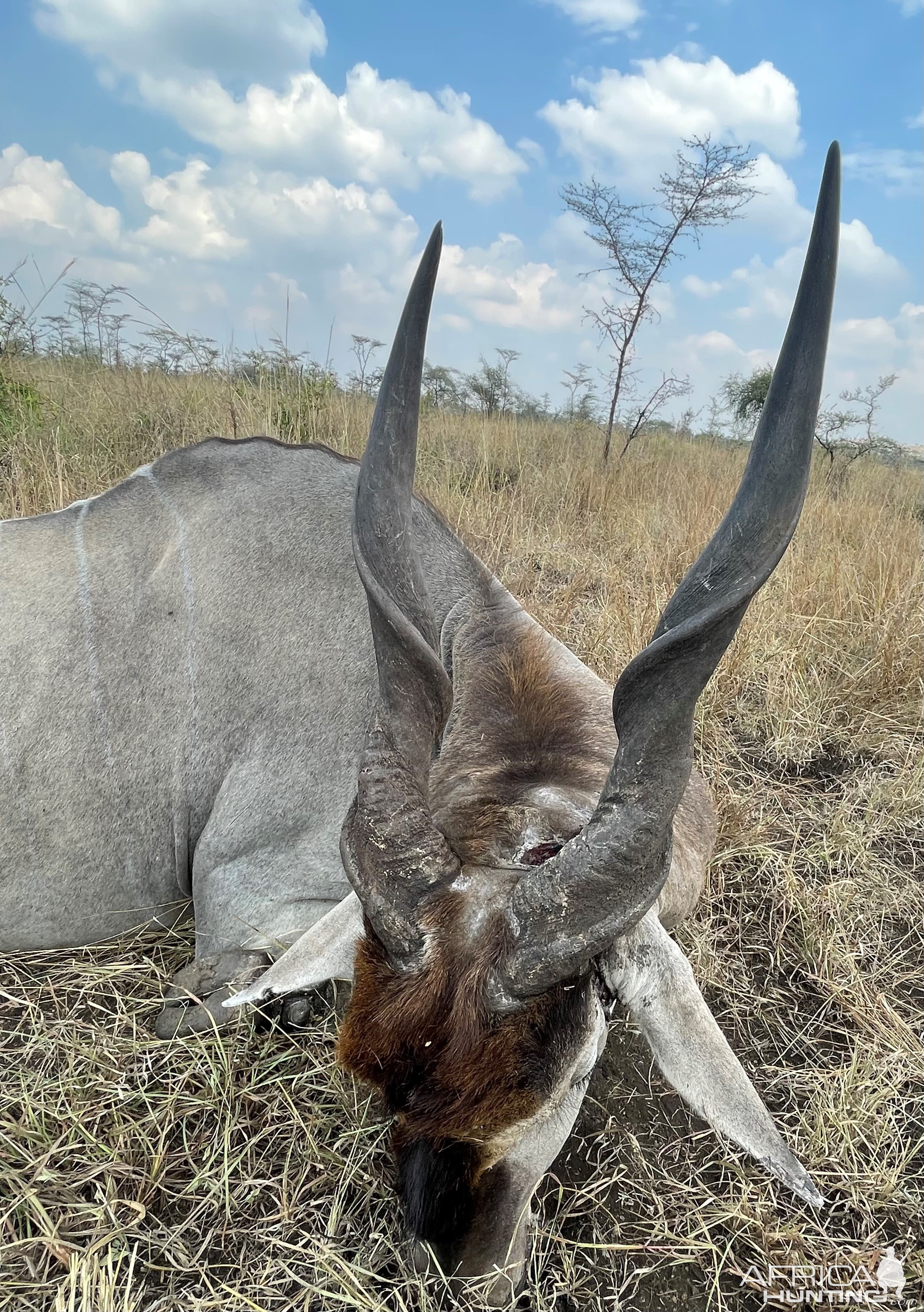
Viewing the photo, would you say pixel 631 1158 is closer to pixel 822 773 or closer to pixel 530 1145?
pixel 530 1145

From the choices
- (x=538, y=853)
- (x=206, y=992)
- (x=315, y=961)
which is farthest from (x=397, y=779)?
(x=206, y=992)

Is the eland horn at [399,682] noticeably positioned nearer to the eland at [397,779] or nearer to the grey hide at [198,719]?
the eland at [397,779]

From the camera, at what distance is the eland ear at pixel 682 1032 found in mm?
1880

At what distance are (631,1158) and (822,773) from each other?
261cm

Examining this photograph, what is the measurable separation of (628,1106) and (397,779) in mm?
1372

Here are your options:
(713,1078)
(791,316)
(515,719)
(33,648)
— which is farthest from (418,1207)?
(33,648)

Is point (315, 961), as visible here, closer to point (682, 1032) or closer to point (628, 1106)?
point (682, 1032)

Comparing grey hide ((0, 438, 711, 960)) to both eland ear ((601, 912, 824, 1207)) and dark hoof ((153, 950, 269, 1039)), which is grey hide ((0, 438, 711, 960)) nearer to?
dark hoof ((153, 950, 269, 1039))

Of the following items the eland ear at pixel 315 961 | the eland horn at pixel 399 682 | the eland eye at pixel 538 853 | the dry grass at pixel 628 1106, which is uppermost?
the eland horn at pixel 399 682

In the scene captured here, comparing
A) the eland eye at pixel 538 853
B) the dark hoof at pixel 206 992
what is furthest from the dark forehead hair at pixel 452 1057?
the dark hoof at pixel 206 992

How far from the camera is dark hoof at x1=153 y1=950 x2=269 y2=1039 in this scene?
268 cm

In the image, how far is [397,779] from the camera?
201cm

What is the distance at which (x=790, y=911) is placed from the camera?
3.37 m

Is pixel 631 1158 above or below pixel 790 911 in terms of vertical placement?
below
